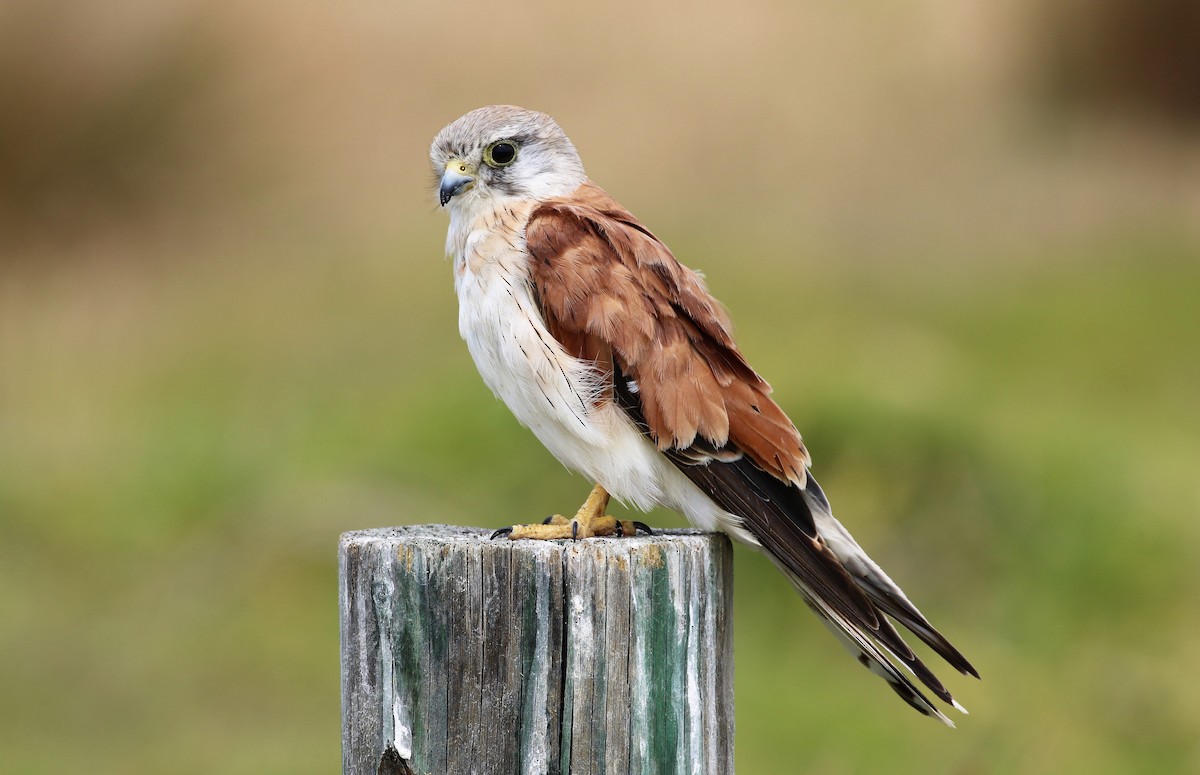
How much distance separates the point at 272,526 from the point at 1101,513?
175 inches

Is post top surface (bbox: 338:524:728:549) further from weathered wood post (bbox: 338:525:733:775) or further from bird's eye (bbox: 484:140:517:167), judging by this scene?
bird's eye (bbox: 484:140:517:167)

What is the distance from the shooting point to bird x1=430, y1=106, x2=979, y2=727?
3342mm

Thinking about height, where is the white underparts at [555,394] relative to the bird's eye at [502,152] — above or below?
below

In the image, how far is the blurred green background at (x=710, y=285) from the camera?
6.29 m

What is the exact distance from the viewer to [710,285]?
8.93 m

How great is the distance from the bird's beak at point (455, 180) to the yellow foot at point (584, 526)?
41.7 inches

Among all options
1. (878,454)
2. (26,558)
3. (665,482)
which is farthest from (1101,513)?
(26,558)

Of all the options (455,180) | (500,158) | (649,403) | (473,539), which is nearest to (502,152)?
(500,158)

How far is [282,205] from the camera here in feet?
33.1

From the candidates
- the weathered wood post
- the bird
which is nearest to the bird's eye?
the bird

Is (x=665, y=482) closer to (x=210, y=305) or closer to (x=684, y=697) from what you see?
(x=684, y=697)

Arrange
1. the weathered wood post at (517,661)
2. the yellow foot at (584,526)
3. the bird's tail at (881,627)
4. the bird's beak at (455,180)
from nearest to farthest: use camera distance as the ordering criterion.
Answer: the weathered wood post at (517,661)
the bird's tail at (881,627)
the yellow foot at (584,526)
the bird's beak at (455,180)

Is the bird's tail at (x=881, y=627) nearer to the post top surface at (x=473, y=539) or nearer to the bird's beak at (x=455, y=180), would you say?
the post top surface at (x=473, y=539)

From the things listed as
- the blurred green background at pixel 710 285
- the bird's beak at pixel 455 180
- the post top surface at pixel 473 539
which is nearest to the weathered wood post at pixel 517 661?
the post top surface at pixel 473 539
